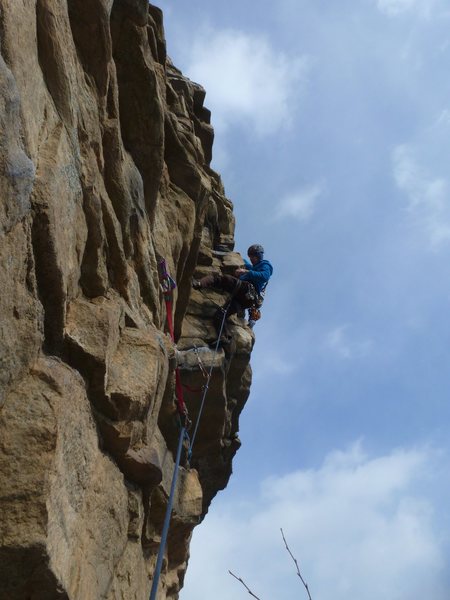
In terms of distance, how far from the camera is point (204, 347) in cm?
1015

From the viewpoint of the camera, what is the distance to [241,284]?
38.0 ft

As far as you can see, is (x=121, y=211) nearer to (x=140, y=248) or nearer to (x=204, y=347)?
(x=140, y=248)

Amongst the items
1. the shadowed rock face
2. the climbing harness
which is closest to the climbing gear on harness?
the climbing harness

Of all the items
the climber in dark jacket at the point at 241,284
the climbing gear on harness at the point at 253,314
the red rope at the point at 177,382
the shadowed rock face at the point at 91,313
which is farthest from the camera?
the climbing gear on harness at the point at 253,314

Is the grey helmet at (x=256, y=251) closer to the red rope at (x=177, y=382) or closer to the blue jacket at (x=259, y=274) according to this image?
Result: the blue jacket at (x=259, y=274)

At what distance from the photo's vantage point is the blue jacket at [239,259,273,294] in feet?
39.7

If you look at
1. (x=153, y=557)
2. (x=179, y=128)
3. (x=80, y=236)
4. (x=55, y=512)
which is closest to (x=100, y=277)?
(x=80, y=236)

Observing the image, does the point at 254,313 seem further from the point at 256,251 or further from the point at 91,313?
the point at 91,313

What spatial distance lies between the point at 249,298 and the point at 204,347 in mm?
1711

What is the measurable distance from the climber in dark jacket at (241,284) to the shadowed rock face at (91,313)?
3.03 ft

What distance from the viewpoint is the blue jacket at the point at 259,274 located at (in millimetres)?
12102

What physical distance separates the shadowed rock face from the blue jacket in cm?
177

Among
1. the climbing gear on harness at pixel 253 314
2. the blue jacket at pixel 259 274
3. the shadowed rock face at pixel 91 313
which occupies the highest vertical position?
the blue jacket at pixel 259 274

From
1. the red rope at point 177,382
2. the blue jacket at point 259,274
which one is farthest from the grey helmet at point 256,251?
the red rope at point 177,382
